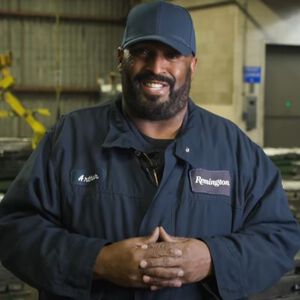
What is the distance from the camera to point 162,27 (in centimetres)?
152

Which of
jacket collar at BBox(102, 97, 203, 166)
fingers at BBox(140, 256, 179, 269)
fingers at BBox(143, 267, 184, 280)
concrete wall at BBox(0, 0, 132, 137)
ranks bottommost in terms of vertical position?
fingers at BBox(143, 267, 184, 280)

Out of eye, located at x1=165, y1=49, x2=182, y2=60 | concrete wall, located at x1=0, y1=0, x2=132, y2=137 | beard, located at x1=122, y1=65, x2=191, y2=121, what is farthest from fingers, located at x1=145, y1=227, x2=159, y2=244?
concrete wall, located at x1=0, y1=0, x2=132, y2=137

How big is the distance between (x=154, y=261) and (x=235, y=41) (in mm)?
6489

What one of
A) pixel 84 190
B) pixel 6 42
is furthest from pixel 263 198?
pixel 6 42

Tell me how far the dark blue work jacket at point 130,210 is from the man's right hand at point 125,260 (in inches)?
1.2

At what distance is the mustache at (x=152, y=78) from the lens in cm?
150

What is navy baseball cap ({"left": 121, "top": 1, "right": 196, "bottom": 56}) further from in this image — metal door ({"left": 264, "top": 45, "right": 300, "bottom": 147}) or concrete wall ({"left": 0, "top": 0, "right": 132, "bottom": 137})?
concrete wall ({"left": 0, "top": 0, "right": 132, "bottom": 137})

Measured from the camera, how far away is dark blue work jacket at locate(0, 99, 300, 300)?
4.71ft

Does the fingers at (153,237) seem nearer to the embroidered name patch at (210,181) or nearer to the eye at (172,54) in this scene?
the embroidered name patch at (210,181)

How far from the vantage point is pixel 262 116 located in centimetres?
779

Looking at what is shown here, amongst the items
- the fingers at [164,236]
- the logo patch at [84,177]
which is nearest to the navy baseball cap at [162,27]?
the logo patch at [84,177]

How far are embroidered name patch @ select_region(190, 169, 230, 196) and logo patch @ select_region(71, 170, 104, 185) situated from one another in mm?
257

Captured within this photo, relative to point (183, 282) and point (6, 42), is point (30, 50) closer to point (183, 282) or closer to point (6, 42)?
point (6, 42)

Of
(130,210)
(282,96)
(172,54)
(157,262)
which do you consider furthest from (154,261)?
(282,96)
